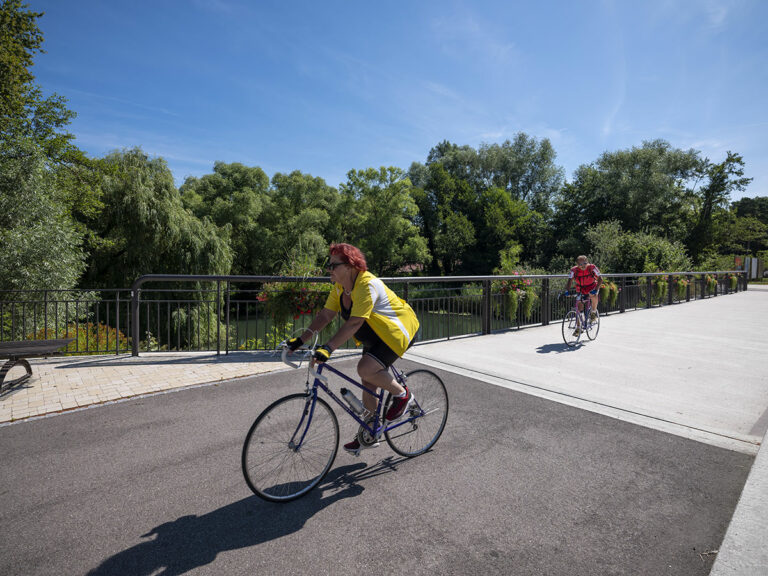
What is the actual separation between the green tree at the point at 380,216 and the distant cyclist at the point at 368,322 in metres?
36.8

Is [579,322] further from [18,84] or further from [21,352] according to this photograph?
[18,84]

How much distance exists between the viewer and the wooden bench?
496 cm

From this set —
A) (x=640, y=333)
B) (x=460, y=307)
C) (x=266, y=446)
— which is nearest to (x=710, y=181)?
(x=640, y=333)

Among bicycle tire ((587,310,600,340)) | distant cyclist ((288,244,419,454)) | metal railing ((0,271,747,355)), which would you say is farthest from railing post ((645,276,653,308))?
distant cyclist ((288,244,419,454))

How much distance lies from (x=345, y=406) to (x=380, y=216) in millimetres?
38352

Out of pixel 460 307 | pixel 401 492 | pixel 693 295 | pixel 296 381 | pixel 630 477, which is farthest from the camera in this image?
pixel 693 295

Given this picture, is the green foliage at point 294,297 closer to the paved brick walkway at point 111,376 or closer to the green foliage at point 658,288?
the paved brick walkway at point 111,376

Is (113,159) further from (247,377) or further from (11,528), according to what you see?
(11,528)

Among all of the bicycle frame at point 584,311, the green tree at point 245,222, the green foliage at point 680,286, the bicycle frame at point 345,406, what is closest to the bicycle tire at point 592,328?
the bicycle frame at point 584,311

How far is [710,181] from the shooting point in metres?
42.7

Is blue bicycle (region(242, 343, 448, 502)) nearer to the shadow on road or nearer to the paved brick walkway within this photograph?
the paved brick walkway

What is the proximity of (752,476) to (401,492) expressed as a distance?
260cm

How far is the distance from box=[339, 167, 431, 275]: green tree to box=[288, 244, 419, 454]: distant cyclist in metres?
36.8

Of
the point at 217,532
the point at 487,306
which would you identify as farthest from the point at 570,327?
the point at 217,532
